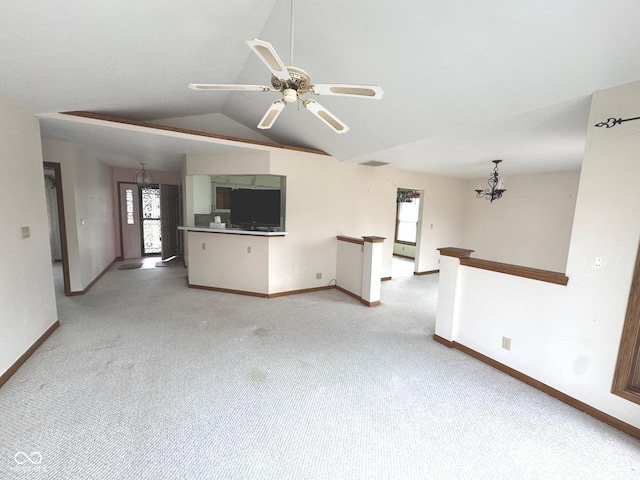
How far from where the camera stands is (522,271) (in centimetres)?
217

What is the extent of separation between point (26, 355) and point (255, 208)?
9.37 ft

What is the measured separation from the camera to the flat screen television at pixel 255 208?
4078 millimetres

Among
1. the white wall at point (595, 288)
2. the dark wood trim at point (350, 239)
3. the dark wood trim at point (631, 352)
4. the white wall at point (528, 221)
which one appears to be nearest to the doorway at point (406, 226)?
the white wall at point (528, 221)

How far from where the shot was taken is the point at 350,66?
2201mm

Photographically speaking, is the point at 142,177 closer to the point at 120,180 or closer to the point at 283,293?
the point at 120,180

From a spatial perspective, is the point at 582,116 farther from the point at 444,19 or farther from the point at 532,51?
the point at 444,19

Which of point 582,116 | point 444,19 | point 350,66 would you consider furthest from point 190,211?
point 582,116

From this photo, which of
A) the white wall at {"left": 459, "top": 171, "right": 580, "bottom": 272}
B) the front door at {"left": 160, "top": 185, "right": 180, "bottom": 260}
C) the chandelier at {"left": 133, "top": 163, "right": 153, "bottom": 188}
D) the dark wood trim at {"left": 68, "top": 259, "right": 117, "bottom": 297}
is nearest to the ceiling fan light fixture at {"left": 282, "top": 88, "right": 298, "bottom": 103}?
the dark wood trim at {"left": 68, "top": 259, "right": 117, "bottom": 297}

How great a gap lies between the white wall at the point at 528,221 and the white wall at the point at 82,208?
7497mm

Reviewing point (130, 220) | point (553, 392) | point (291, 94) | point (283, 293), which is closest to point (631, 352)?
point (553, 392)

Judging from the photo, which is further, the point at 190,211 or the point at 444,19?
the point at 190,211

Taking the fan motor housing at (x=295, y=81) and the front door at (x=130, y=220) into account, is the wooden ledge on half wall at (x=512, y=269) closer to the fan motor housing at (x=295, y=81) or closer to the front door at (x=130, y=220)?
the fan motor housing at (x=295, y=81)

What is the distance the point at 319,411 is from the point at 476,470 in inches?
36.9

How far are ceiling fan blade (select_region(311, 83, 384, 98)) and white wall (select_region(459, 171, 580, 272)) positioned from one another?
16.5 ft
